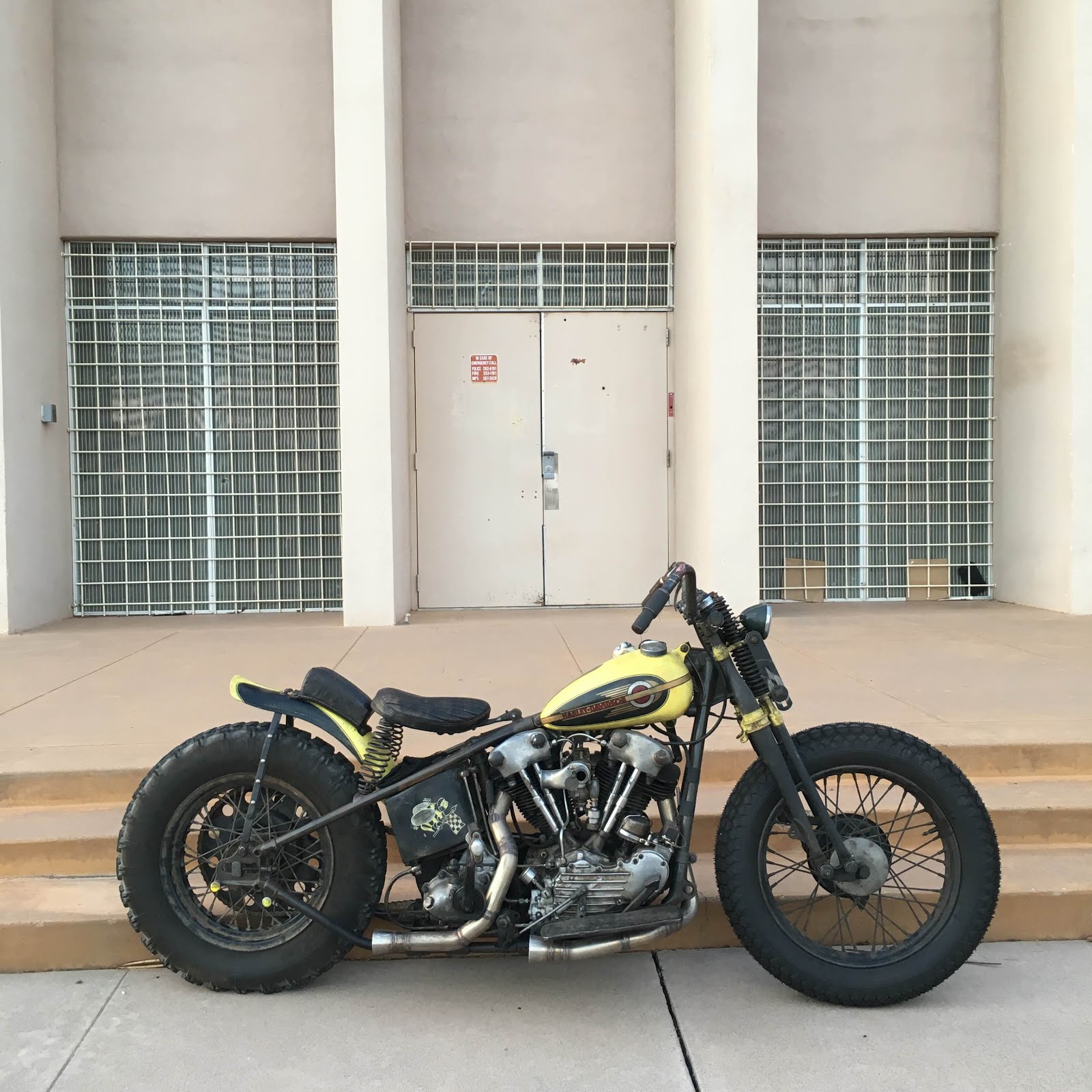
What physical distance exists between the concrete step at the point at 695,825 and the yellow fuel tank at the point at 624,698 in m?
1.05

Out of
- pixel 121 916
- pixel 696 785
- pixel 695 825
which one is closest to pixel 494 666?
pixel 695 825

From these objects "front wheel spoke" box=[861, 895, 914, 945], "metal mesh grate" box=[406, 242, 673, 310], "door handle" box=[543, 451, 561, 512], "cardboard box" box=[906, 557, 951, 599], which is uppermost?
"metal mesh grate" box=[406, 242, 673, 310]

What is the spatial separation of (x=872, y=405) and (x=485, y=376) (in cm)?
365

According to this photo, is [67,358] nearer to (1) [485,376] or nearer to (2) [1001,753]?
(1) [485,376]

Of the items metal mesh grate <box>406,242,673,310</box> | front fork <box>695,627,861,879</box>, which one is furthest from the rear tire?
metal mesh grate <box>406,242,673,310</box>

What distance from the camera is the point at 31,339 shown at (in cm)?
807

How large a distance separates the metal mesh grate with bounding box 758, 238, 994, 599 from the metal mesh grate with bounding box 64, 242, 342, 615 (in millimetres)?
4158

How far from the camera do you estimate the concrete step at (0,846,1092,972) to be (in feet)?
10.5

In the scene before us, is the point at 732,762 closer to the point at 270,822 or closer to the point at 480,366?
the point at 270,822

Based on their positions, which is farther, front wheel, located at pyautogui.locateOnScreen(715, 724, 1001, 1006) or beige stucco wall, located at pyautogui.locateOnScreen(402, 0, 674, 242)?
beige stucco wall, located at pyautogui.locateOnScreen(402, 0, 674, 242)

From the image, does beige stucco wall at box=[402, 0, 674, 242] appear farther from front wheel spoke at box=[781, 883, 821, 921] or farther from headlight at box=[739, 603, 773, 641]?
front wheel spoke at box=[781, 883, 821, 921]

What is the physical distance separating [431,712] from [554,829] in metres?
0.49

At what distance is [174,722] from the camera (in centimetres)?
468

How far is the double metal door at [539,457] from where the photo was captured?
351 inches
